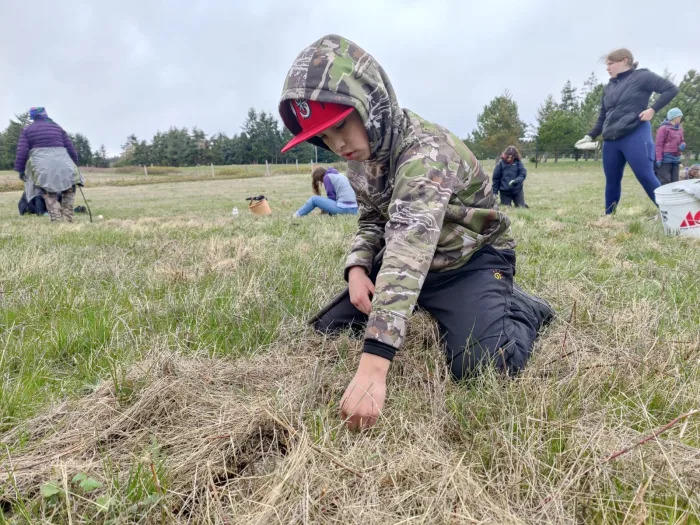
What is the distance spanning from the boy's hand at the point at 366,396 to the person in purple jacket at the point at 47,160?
782 cm

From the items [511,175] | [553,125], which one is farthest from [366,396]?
[553,125]

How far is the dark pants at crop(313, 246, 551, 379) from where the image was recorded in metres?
1.70

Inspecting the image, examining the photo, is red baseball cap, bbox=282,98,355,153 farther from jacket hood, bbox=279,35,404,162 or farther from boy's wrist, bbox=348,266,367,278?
boy's wrist, bbox=348,266,367,278

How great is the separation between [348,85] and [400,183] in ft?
1.40

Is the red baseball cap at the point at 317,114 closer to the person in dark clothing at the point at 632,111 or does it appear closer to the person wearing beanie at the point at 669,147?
the person in dark clothing at the point at 632,111

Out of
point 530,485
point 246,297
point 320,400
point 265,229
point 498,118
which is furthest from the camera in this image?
point 498,118

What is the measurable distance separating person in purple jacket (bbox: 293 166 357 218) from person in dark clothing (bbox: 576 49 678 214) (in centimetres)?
377

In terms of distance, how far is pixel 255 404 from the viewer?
133 cm

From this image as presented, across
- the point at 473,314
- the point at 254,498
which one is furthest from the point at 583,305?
the point at 254,498

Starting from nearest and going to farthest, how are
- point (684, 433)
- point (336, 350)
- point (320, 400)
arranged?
point (684, 433)
point (320, 400)
point (336, 350)

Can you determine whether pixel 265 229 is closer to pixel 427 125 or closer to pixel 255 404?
pixel 427 125

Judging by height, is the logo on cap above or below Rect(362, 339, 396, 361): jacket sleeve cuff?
above

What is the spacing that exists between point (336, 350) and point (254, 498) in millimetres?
845

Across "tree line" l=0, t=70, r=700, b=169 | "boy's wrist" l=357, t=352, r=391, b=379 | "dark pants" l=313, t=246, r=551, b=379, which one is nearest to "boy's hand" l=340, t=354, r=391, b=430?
"boy's wrist" l=357, t=352, r=391, b=379
